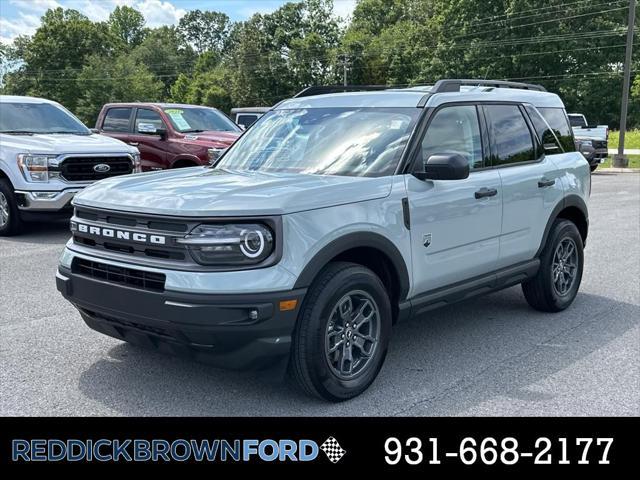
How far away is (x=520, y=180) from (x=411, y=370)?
1.86 meters

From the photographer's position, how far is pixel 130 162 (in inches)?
399

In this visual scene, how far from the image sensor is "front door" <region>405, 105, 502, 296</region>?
4.46 meters

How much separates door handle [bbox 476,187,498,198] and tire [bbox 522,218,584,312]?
→ 3.58 ft

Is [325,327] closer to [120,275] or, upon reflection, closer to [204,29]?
[120,275]

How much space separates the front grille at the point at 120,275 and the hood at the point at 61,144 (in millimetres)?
5805

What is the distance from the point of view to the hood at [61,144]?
368 inches

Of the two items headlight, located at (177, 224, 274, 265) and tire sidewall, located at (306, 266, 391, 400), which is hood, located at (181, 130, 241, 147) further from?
headlight, located at (177, 224, 274, 265)

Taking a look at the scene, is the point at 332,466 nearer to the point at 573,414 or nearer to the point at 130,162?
the point at 573,414

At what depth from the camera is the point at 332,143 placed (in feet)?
15.5

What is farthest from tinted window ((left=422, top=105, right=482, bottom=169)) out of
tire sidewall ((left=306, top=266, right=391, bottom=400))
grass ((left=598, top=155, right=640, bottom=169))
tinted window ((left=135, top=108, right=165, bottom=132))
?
grass ((left=598, top=155, right=640, bottom=169))

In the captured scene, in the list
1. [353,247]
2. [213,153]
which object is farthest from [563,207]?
[213,153]

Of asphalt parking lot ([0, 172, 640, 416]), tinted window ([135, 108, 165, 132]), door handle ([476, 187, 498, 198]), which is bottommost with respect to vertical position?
asphalt parking lot ([0, 172, 640, 416])

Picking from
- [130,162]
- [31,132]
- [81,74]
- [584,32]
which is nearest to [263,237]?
[130,162]

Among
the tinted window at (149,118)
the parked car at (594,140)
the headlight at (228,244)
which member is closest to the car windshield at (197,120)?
the tinted window at (149,118)
